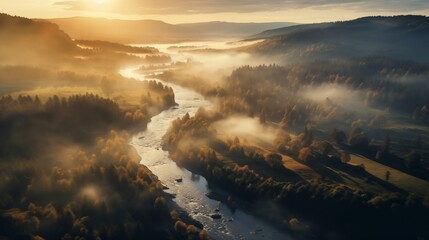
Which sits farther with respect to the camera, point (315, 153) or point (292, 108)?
point (292, 108)

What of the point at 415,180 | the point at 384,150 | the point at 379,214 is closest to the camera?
the point at 379,214

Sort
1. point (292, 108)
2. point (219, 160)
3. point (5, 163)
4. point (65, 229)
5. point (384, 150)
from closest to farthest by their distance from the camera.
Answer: point (65, 229), point (5, 163), point (219, 160), point (384, 150), point (292, 108)

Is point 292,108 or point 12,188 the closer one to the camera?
point 12,188

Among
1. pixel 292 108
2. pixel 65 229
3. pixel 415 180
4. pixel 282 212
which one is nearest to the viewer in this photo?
pixel 65 229

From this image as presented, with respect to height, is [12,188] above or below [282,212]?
above

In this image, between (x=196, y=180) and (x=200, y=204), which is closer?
(x=200, y=204)

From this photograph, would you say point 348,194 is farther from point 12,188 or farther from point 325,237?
point 12,188

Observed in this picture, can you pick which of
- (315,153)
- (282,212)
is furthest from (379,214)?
(315,153)

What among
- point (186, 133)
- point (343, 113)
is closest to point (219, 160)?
point (186, 133)

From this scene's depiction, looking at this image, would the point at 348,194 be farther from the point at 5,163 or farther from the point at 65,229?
the point at 5,163
